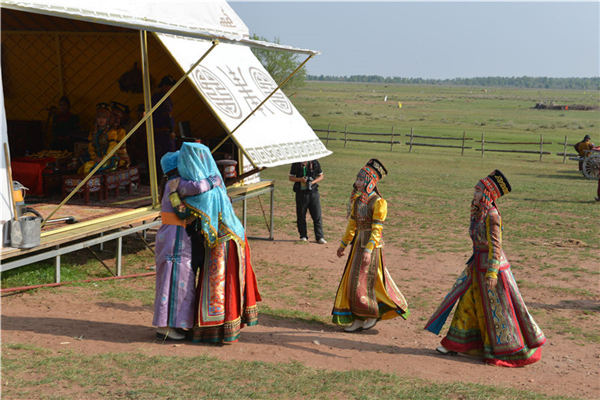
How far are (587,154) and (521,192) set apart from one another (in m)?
4.97

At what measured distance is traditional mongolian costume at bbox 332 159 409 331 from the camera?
638 centimetres

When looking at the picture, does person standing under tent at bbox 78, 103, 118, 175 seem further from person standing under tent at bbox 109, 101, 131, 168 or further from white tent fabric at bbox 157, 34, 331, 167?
white tent fabric at bbox 157, 34, 331, 167

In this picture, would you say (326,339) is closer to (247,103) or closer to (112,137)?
(247,103)

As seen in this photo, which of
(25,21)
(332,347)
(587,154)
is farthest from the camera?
(587,154)

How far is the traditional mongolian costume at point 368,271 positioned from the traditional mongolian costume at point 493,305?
0.81 meters

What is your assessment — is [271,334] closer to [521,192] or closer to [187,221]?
[187,221]

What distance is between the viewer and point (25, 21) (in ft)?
36.8

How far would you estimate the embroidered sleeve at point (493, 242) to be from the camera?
18.2 ft

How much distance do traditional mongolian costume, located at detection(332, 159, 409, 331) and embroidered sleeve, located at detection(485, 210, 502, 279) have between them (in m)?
1.10

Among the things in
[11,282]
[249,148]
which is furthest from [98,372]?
[249,148]

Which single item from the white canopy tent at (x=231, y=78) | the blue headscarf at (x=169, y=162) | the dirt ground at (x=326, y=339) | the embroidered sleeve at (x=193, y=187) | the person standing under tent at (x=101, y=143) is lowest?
the dirt ground at (x=326, y=339)

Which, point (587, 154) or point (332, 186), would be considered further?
point (587, 154)

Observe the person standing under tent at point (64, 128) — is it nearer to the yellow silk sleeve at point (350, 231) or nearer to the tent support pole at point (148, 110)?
the tent support pole at point (148, 110)

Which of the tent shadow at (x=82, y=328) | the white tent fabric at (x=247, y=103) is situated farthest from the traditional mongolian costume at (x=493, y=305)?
the white tent fabric at (x=247, y=103)
